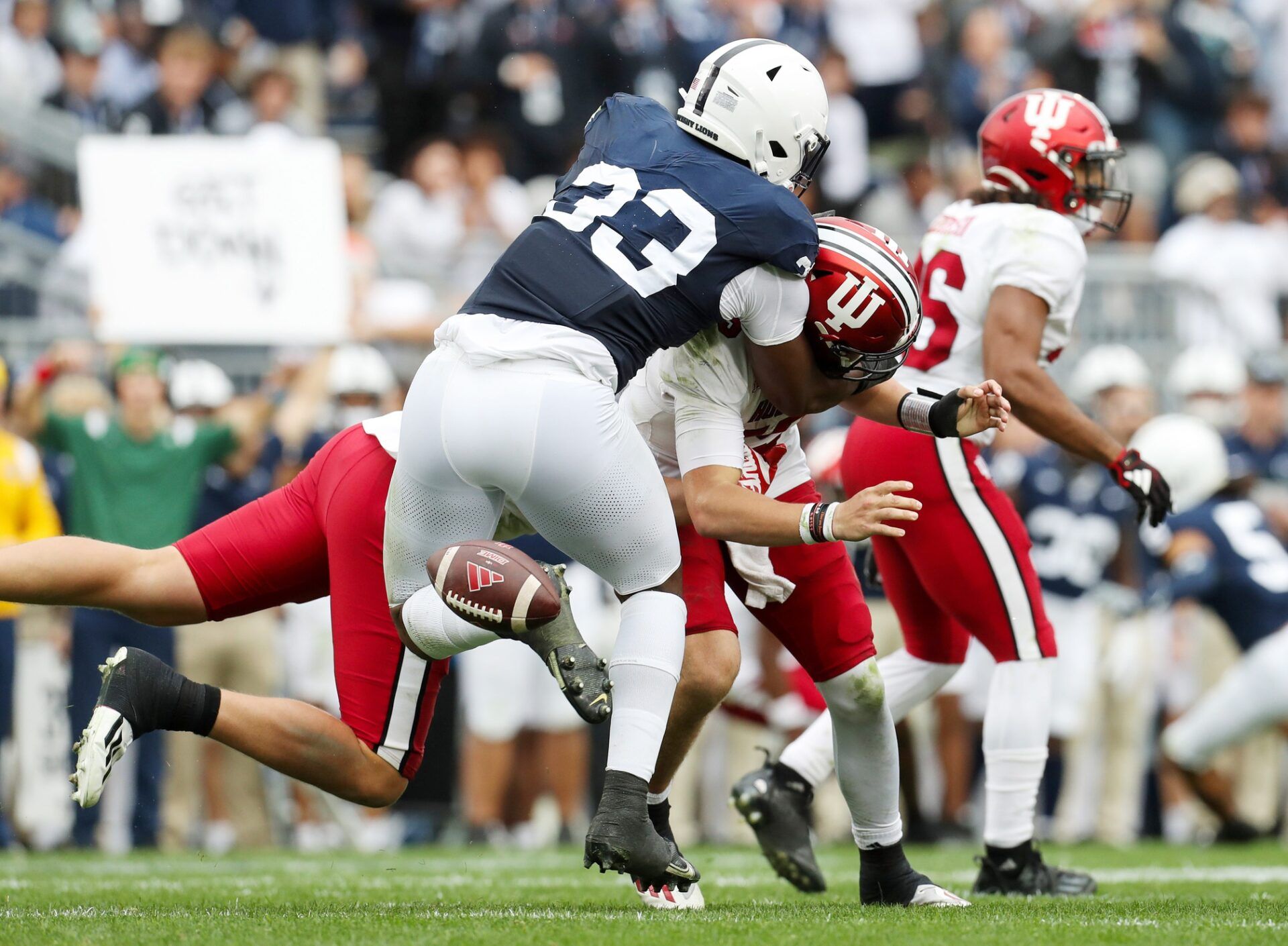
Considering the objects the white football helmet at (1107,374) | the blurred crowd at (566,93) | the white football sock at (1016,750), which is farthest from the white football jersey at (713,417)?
the white football helmet at (1107,374)

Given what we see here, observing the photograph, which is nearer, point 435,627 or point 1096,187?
point 435,627

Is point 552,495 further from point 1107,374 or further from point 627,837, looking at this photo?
point 1107,374

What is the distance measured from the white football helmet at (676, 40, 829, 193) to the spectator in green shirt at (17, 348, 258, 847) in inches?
175

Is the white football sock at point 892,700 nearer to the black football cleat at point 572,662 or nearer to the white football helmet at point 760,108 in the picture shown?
the black football cleat at point 572,662

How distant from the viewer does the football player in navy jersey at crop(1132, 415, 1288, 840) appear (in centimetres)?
799

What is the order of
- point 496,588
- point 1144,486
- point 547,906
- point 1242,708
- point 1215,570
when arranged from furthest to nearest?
1. point 1215,570
2. point 1242,708
3. point 1144,486
4. point 547,906
5. point 496,588

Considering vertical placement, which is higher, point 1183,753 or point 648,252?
point 648,252

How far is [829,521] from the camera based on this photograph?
3.90 m

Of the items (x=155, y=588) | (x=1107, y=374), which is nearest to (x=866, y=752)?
(x=155, y=588)

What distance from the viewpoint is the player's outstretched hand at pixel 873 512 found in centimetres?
381

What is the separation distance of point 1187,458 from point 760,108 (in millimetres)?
5094

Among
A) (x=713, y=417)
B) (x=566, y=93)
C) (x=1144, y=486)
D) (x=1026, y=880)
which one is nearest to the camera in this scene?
(x=713, y=417)

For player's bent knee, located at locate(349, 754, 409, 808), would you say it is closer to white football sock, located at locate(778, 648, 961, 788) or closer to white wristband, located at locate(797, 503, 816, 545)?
white wristband, located at locate(797, 503, 816, 545)

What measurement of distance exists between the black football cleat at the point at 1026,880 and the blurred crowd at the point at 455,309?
5.69ft
